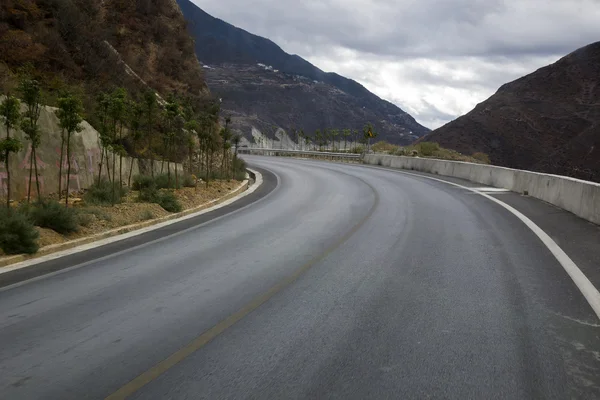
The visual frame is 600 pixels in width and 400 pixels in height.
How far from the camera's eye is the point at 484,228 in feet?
38.5

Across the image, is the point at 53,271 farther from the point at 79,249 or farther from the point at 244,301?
the point at 244,301

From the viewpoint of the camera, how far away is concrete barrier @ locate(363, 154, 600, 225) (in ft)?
41.8

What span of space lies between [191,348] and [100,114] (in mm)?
12070

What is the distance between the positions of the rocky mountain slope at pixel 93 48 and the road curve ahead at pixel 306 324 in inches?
407

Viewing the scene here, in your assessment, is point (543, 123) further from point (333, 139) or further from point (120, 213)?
point (120, 213)

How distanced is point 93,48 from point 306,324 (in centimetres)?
2176

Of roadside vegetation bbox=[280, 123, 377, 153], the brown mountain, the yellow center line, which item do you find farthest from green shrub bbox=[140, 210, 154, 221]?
the brown mountain

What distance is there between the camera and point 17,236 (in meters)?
8.80

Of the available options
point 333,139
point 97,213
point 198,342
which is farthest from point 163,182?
point 333,139

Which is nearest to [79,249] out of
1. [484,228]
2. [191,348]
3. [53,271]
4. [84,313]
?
[53,271]

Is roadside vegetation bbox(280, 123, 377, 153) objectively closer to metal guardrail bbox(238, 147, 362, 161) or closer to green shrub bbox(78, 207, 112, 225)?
metal guardrail bbox(238, 147, 362, 161)

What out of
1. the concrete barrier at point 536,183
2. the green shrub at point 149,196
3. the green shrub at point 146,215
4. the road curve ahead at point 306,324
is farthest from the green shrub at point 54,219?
the concrete barrier at point 536,183

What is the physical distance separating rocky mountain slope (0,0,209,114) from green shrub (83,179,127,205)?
9.14ft

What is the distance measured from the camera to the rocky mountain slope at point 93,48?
19.5 m
